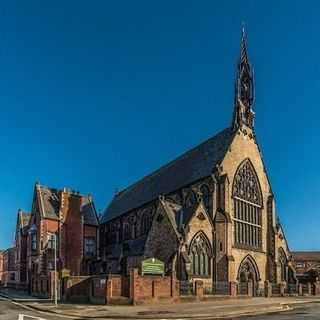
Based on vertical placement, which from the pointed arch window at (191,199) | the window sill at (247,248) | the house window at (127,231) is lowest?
the window sill at (247,248)

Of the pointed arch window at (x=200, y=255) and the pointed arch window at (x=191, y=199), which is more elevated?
the pointed arch window at (x=191, y=199)

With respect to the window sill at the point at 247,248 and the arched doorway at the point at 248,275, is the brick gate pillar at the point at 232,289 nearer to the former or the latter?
the arched doorway at the point at 248,275

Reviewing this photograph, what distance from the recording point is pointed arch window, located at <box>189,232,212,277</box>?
160ft

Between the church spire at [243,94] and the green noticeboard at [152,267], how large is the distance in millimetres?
22447

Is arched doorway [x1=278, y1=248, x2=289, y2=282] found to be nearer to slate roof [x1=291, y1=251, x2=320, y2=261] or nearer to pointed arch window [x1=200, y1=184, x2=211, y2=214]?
pointed arch window [x1=200, y1=184, x2=211, y2=214]

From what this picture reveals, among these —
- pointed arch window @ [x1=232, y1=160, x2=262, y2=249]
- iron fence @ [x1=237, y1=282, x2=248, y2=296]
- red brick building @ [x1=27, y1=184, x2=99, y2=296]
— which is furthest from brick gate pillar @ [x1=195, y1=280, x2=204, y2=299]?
red brick building @ [x1=27, y1=184, x2=99, y2=296]

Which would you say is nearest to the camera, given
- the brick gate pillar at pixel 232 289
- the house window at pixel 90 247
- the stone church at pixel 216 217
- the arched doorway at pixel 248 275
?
the brick gate pillar at pixel 232 289

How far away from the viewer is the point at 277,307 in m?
36.3

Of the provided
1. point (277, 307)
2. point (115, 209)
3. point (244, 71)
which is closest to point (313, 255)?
point (115, 209)

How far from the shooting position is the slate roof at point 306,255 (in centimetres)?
13525

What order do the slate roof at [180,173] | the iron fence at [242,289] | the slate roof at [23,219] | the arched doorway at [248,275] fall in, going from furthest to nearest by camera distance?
the slate roof at [23,219]
the slate roof at [180,173]
the arched doorway at [248,275]
the iron fence at [242,289]

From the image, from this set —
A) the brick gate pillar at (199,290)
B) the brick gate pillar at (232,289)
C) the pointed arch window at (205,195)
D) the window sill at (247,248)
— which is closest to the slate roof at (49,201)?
the pointed arch window at (205,195)

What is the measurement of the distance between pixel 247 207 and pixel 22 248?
32516 mm

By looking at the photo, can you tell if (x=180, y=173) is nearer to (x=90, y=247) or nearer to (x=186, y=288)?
(x=90, y=247)
